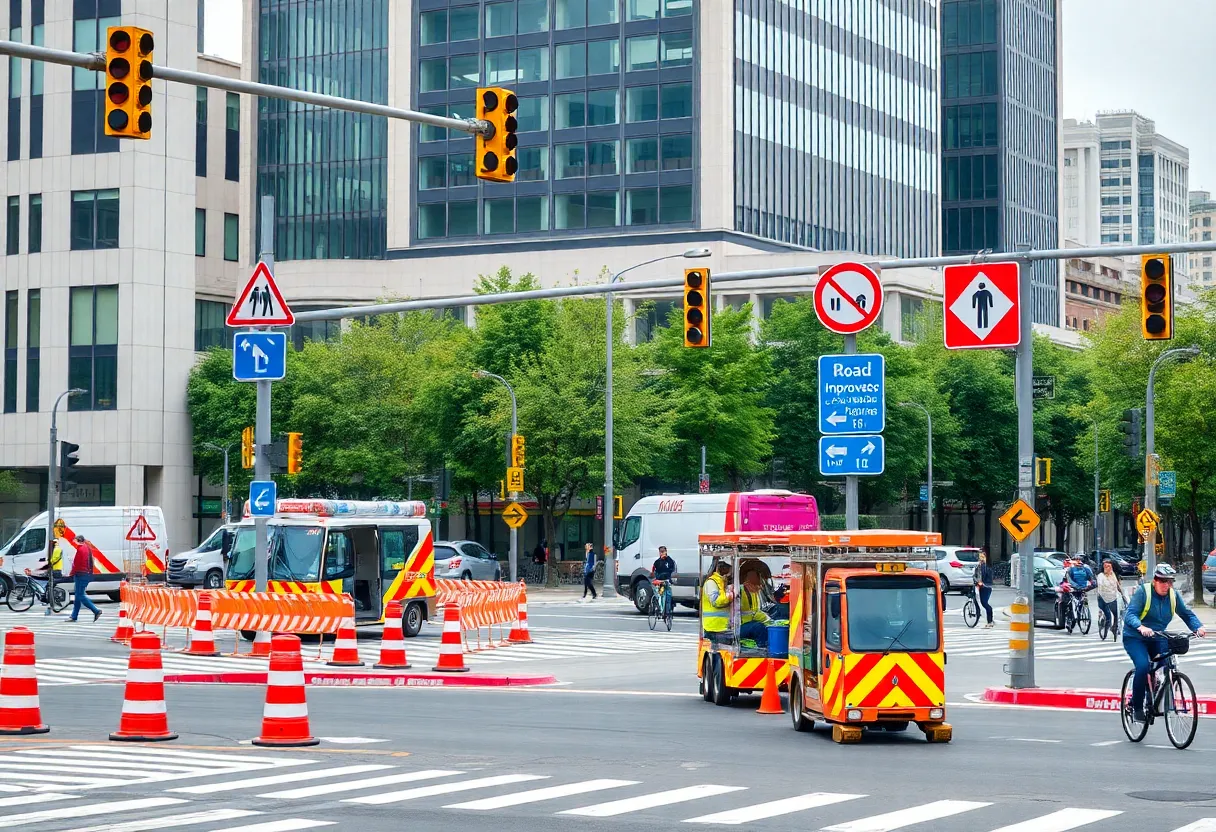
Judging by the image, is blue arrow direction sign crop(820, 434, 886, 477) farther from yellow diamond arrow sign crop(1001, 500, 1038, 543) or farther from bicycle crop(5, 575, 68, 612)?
bicycle crop(5, 575, 68, 612)

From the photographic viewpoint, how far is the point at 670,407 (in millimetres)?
66250

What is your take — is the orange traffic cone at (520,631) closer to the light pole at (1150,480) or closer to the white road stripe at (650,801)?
the light pole at (1150,480)

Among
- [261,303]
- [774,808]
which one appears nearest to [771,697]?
[774,808]

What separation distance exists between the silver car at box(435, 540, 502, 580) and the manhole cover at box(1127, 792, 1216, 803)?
41724mm

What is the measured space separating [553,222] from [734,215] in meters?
9.90

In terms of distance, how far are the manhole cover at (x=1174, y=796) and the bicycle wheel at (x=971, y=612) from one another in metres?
28.7

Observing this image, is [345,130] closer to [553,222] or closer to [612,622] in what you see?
[553,222]

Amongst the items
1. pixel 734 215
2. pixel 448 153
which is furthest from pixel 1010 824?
pixel 448 153

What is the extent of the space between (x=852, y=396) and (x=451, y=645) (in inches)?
351

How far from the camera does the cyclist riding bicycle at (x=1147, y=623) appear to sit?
57.4ft

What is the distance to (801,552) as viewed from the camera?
750 inches

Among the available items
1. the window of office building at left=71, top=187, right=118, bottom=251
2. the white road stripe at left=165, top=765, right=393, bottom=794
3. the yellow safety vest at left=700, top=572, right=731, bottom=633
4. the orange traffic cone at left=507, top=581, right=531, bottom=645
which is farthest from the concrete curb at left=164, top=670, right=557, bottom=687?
the window of office building at left=71, top=187, right=118, bottom=251

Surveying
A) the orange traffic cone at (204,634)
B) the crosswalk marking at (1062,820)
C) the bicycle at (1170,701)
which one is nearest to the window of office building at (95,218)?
the orange traffic cone at (204,634)

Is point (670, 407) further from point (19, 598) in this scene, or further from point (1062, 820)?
point (1062, 820)
